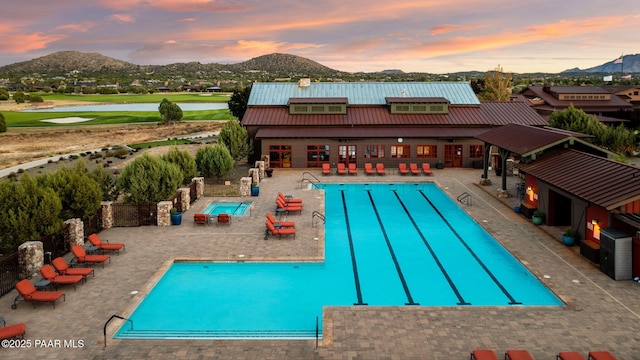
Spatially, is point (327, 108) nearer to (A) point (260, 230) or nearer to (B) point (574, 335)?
(A) point (260, 230)

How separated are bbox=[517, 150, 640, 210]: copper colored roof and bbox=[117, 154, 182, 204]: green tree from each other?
1840cm

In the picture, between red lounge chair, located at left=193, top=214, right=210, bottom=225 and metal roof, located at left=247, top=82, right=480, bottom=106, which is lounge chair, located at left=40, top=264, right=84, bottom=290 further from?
metal roof, located at left=247, top=82, right=480, bottom=106

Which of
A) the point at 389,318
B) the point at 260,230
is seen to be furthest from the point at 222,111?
the point at 389,318

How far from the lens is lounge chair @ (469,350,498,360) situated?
10.7 m

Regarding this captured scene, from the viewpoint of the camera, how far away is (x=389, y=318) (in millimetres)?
13359

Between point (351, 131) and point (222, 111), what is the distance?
7374cm

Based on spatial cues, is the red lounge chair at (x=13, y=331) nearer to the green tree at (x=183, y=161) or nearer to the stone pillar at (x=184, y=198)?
the stone pillar at (x=184, y=198)

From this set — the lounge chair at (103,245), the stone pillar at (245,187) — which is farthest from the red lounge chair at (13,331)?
the stone pillar at (245,187)

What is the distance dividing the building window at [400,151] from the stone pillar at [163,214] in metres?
21.5

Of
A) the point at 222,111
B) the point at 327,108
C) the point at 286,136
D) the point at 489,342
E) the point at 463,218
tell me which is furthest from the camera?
the point at 222,111

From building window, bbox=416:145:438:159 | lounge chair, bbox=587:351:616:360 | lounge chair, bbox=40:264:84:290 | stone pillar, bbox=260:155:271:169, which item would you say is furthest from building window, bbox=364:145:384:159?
lounge chair, bbox=587:351:616:360

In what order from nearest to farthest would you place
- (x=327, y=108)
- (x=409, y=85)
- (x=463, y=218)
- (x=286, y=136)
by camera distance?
1. (x=463, y=218)
2. (x=286, y=136)
3. (x=327, y=108)
4. (x=409, y=85)

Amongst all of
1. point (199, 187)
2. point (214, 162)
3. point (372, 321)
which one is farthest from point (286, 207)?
point (372, 321)

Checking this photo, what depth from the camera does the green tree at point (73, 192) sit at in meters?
20.1
